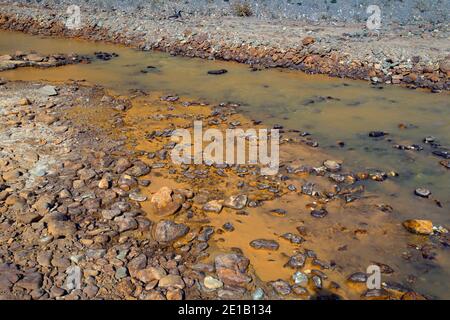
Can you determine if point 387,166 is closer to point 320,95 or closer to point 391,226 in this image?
point 391,226

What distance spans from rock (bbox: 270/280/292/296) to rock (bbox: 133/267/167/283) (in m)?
1.11

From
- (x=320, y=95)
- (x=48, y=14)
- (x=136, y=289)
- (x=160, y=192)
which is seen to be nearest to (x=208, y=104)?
(x=320, y=95)

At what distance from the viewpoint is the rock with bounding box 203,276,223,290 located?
4142mm

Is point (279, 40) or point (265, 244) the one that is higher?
point (279, 40)

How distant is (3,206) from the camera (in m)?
5.21

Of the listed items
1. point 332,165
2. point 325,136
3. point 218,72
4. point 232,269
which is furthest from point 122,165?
point 218,72

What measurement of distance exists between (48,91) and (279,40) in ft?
21.1

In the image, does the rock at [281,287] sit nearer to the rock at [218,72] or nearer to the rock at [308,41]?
the rock at [218,72]

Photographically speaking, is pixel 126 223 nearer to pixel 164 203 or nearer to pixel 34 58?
pixel 164 203

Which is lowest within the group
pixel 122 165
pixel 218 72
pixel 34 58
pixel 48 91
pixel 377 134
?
pixel 122 165

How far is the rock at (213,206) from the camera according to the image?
17.8 ft

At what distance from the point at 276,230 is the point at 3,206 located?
11.0 feet

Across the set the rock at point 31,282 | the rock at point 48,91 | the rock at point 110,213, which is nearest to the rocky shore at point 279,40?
the rock at point 48,91

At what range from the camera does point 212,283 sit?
4.18 metres
